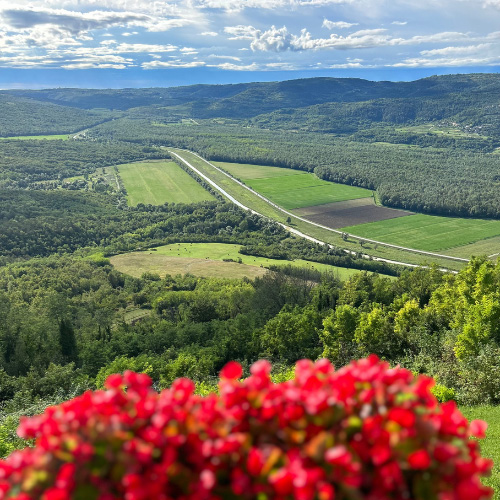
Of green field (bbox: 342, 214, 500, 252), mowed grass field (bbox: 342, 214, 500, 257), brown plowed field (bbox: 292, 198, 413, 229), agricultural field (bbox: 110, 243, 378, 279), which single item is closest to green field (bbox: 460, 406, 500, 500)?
agricultural field (bbox: 110, 243, 378, 279)

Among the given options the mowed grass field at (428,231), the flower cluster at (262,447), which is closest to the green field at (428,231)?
the mowed grass field at (428,231)

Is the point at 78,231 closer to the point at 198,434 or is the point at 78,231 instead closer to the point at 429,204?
the point at 429,204

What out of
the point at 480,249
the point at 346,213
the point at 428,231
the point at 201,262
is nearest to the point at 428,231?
the point at 428,231

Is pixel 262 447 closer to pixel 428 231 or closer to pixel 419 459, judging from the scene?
pixel 419 459

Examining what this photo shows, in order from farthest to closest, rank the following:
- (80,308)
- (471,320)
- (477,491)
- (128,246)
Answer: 1. (128,246)
2. (80,308)
3. (471,320)
4. (477,491)

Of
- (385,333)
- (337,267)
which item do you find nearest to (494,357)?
(385,333)
